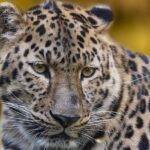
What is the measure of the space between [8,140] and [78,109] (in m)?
1.10

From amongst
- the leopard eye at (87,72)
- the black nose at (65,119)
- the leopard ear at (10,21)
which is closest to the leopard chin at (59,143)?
the black nose at (65,119)

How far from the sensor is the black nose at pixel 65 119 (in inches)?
330

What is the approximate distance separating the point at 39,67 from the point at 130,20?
12779mm

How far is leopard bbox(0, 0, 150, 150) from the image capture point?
860 centimetres

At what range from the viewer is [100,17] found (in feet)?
30.6

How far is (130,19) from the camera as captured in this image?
21391 mm

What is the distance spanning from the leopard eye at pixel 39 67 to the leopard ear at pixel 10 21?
388 mm

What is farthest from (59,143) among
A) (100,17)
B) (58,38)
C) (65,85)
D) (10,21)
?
(100,17)

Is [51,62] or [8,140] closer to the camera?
[51,62]

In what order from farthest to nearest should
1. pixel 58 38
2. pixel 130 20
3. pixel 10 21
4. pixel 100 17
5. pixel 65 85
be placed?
pixel 130 20 < pixel 100 17 < pixel 10 21 < pixel 58 38 < pixel 65 85

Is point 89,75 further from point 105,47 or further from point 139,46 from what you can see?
point 139,46

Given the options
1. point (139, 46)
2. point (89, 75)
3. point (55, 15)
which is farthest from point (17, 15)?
point (139, 46)

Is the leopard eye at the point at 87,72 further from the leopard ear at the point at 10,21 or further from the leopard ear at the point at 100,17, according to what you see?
the leopard ear at the point at 10,21

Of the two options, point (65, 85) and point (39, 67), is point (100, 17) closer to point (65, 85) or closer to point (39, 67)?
point (39, 67)
